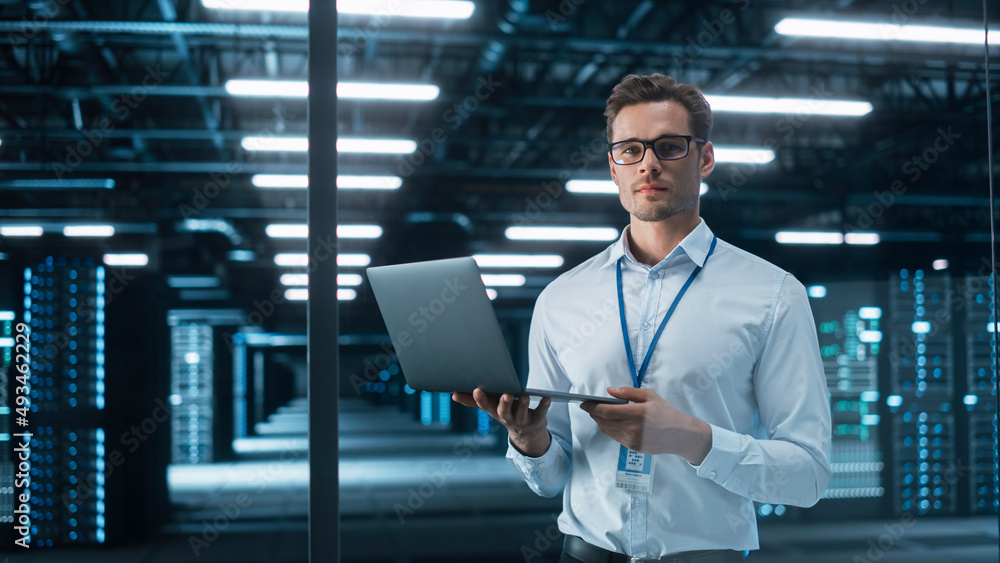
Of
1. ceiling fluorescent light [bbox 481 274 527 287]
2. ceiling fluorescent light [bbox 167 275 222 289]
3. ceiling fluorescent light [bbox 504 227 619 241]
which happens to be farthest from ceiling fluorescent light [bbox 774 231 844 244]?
ceiling fluorescent light [bbox 167 275 222 289]

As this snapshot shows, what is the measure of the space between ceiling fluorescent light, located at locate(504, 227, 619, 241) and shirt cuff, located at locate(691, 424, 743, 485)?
1049 centimetres

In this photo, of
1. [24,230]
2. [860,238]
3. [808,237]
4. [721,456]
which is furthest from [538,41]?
[808,237]

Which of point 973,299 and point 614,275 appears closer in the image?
point 614,275

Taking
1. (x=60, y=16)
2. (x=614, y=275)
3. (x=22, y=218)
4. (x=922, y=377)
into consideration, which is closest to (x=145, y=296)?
(x=22, y=218)

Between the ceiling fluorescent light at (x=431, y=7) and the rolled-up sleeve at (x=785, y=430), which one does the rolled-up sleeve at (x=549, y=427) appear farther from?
the ceiling fluorescent light at (x=431, y=7)

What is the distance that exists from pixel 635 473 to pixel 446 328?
0.45 meters

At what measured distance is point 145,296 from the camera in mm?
6516

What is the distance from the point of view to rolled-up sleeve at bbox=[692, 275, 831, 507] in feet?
4.01

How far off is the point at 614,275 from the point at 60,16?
5973 mm

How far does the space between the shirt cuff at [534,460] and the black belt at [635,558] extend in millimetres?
160

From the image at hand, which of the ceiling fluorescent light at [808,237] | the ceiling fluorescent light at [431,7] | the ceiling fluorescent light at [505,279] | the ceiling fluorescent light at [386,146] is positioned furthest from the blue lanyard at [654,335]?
the ceiling fluorescent light at [808,237]

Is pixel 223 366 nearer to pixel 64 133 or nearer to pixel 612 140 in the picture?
pixel 64 133

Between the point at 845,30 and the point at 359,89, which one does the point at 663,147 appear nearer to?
the point at 845,30

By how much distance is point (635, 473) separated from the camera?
4.32ft
